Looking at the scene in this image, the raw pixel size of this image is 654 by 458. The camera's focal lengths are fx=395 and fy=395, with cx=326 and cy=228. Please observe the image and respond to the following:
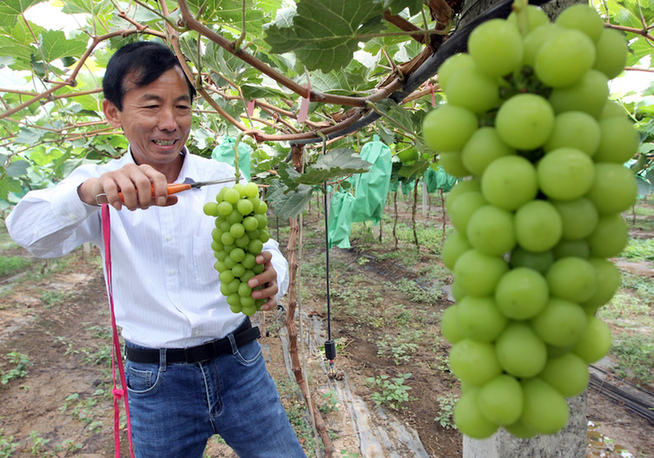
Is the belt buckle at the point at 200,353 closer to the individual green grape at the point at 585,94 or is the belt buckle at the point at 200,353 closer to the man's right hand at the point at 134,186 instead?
the man's right hand at the point at 134,186

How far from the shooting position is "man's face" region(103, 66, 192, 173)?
55.9 inches

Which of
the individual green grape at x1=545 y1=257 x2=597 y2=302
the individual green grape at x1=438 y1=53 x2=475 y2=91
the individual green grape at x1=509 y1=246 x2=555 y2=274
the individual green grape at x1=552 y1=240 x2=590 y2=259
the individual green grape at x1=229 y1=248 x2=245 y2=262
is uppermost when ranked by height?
the individual green grape at x1=438 y1=53 x2=475 y2=91

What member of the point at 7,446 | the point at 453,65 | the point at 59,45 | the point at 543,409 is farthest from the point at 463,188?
the point at 7,446

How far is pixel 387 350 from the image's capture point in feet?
16.3

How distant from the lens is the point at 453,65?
0.46m

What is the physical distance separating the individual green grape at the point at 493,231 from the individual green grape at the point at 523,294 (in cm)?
3

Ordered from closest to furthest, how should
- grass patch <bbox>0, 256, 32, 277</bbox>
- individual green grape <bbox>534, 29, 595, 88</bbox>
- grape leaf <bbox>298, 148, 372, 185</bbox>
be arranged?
individual green grape <bbox>534, 29, 595, 88</bbox> < grape leaf <bbox>298, 148, 372, 185</bbox> < grass patch <bbox>0, 256, 32, 277</bbox>

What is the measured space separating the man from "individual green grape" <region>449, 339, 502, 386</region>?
993mm

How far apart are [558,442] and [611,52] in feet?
2.31

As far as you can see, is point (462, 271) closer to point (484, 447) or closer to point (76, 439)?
point (484, 447)

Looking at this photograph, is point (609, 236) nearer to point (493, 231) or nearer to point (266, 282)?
point (493, 231)

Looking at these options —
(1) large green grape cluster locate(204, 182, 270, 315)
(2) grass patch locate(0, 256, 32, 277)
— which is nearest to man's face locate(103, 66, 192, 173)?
(1) large green grape cluster locate(204, 182, 270, 315)

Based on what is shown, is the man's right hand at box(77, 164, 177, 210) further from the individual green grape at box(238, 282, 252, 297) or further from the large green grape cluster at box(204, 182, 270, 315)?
the individual green grape at box(238, 282, 252, 297)

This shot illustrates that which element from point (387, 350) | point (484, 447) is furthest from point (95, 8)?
point (387, 350)
